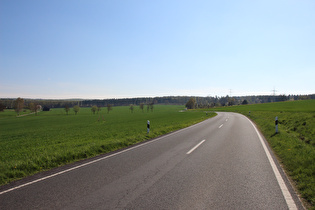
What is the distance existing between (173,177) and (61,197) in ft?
8.47

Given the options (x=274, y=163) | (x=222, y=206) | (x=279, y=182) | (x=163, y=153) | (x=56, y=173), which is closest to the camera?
(x=222, y=206)

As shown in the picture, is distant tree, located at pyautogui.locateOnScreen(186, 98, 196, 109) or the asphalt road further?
distant tree, located at pyautogui.locateOnScreen(186, 98, 196, 109)

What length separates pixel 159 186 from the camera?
4199 mm

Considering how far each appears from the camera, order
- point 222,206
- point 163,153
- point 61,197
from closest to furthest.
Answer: point 222,206 → point 61,197 → point 163,153

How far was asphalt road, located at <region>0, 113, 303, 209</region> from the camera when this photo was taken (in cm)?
346

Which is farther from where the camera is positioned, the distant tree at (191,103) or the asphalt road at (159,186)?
the distant tree at (191,103)

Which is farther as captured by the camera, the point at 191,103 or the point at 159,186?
the point at 191,103

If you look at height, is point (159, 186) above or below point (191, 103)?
below

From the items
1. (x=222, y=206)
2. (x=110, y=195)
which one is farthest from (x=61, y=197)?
(x=222, y=206)

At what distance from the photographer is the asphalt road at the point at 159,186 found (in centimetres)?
346

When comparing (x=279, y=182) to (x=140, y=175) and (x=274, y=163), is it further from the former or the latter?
(x=140, y=175)

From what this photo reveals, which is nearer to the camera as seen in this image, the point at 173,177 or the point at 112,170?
the point at 173,177

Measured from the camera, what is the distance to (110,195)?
3.79 m

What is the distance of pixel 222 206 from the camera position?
3348 millimetres
